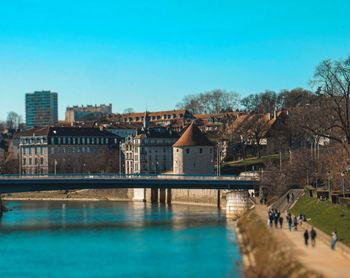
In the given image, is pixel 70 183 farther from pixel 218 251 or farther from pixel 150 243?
pixel 218 251

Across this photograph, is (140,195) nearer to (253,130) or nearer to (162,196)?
(162,196)

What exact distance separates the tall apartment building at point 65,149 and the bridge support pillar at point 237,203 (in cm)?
6111

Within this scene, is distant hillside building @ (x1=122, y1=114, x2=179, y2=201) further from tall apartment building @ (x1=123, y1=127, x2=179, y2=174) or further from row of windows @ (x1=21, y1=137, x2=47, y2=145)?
row of windows @ (x1=21, y1=137, x2=47, y2=145)

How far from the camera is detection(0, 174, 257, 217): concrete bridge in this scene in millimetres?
67688

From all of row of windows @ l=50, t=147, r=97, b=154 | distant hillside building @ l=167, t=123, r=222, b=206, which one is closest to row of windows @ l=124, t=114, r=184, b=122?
row of windows @ l=50, t=147, r=97, b=154

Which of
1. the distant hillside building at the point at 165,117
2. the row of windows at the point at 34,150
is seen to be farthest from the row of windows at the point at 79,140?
the distant hillside building at the point at 165,117

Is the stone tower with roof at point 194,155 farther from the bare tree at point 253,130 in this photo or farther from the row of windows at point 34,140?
the row of windows at point 34,140

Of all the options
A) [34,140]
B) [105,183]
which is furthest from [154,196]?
[34,140]

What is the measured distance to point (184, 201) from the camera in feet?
306

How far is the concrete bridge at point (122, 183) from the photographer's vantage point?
6769cm

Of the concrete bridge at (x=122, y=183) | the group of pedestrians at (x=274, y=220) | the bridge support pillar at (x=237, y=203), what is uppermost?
the concrete bridge at (x=122, y=183)

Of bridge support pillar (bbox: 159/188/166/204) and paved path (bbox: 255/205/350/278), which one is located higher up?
bridge support pillar (bbox: 159/188/166/204)

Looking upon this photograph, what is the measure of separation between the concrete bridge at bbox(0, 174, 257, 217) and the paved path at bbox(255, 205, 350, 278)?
2550 centimetres

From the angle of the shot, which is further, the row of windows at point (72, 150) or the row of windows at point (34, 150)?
the row of windows at point (34, 150)
